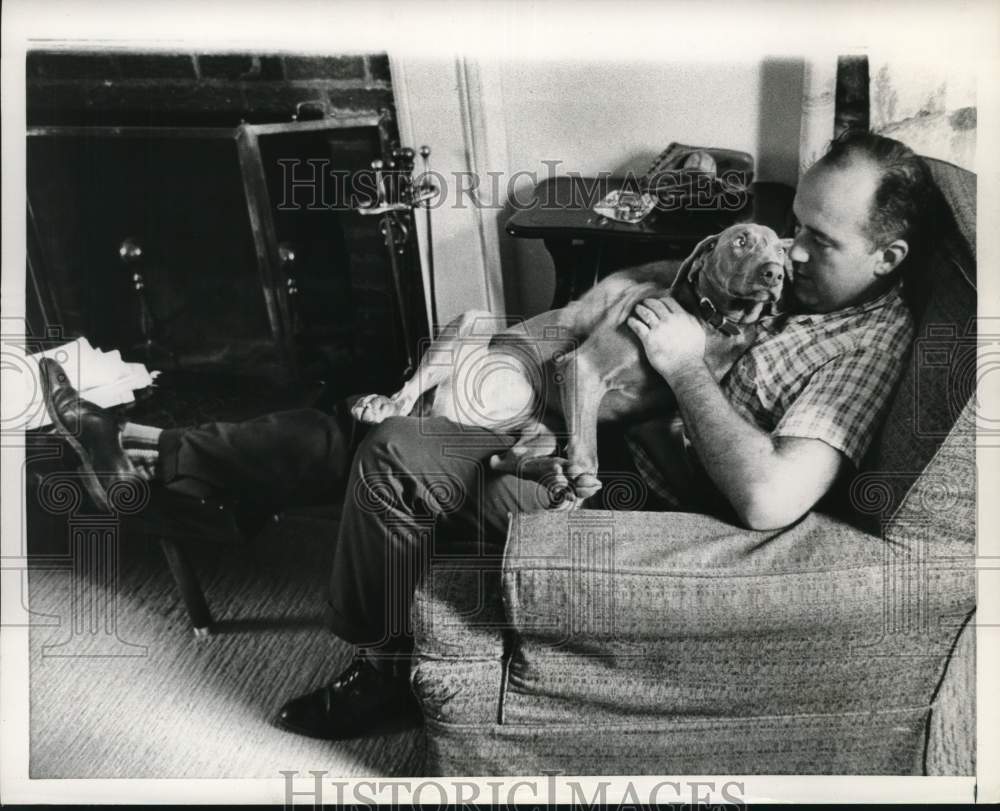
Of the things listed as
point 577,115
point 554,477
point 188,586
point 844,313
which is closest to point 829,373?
point 844,313

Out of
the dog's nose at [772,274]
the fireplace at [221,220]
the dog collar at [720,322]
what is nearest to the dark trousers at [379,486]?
the fireplace at [221,220]

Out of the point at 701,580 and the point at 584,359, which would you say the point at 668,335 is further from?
the point at 701,580

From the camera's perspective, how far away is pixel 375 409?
167 centimetres

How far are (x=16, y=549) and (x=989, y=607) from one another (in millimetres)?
1594

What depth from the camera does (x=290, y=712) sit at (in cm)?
172

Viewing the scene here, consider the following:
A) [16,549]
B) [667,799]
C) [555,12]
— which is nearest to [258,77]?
[555,12]

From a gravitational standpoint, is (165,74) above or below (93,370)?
above

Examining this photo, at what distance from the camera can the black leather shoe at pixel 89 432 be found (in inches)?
65.6

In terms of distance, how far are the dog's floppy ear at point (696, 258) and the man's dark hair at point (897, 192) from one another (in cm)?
21

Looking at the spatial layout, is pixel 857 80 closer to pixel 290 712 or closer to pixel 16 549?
pixel 290 712

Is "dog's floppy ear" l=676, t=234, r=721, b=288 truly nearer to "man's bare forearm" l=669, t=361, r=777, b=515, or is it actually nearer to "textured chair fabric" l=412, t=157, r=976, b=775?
"man's bare forearm" l=669, t=361, r=777, b=515

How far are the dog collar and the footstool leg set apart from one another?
941 mm

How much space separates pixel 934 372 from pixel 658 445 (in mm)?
439

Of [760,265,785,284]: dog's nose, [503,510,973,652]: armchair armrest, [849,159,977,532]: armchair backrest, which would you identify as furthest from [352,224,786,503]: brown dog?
[849,159,977,532]: armchair backrest
